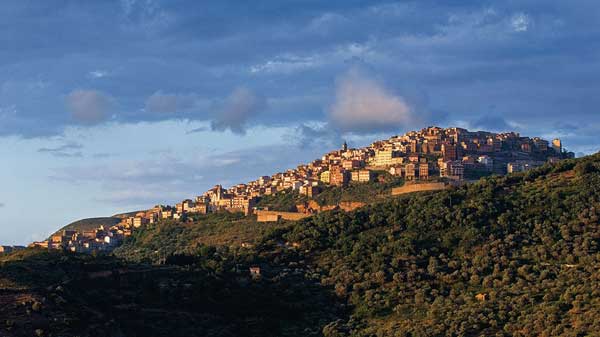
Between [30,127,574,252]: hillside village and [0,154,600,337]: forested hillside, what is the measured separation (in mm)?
28725

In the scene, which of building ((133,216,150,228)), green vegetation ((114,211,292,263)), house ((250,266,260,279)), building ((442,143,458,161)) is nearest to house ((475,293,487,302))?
house ((250,266,260,279))

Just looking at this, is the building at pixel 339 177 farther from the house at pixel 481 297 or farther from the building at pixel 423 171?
the house at pixel 481 297

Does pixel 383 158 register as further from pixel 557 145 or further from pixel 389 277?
pixel 389 277

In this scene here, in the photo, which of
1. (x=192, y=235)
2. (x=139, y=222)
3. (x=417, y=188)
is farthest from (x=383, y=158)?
(x=192, y=235)

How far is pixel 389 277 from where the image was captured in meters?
60.0

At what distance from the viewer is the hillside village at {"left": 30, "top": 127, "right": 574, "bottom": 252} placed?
112 meters

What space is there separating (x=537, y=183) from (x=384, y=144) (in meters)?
62.5

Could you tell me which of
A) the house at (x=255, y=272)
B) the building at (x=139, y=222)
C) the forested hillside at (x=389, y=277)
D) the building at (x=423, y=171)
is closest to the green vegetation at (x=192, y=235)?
the building at (x=139, y=222)

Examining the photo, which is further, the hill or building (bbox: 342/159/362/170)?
the hill

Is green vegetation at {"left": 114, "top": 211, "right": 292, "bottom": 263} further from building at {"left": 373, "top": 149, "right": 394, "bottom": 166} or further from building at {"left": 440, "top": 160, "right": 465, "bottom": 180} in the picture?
building at {"left": 440, "top": 160, "right": 465, "bottom": 180}

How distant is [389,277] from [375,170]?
59.0 m

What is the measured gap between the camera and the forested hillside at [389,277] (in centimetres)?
5144

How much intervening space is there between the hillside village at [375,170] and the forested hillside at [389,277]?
28725 millimetres

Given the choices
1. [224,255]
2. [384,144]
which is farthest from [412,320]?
[384,144]
